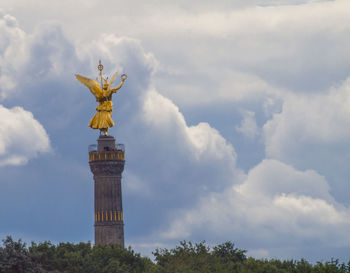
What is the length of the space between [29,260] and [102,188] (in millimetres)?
25834

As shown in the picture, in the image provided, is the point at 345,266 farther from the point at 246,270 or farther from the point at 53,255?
the point at 53,255

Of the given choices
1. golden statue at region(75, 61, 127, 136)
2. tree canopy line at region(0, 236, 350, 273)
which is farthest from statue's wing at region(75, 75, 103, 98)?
tree canopy line at region(0, 236, 350, 273)

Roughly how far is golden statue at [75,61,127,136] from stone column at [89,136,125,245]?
14.5ft

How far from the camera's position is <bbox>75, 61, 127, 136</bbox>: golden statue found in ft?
399

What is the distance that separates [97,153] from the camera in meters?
120

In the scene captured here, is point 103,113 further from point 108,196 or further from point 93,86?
point 108,196

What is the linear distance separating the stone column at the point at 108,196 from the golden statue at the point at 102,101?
173 inches

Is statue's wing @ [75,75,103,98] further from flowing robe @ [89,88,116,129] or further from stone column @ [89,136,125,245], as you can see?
stone column @ [89,136,125,245]

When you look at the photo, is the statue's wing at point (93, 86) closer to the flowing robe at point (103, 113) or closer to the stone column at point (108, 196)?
the flowing robe at point (103, 113)

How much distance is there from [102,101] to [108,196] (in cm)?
1321

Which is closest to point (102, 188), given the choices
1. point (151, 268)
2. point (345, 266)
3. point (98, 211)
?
point (98, 211)

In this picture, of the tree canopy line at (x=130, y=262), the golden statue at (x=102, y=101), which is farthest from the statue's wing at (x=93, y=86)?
the tree canopy line at (x=130, y=262)

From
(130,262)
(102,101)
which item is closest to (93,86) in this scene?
(102,101)

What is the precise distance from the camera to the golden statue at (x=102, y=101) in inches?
4791
